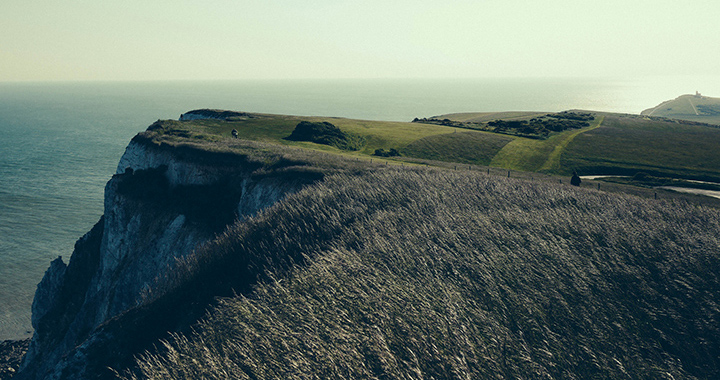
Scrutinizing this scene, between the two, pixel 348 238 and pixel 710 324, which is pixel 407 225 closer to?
pixel 348 238

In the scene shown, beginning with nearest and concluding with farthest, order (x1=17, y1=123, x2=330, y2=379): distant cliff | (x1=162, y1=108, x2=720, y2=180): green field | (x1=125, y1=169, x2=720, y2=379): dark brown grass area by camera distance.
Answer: (x1=125, y1=169, x2=720, y2=379): dark brown grass area < (x1=17, y1=123, x2=330, y2=379): distant cliff < (x1=162, y1=108, x2=720, y2=180): green field

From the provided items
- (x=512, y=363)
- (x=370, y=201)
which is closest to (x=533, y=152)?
(x=370, y=201)

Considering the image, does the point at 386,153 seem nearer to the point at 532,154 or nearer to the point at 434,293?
the point at 532,154

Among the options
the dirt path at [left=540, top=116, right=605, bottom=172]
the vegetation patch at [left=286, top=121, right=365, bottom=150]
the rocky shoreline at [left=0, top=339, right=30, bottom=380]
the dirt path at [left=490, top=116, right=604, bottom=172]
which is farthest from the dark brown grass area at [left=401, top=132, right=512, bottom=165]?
the rocky shoreline at [left=0, top=339, right=30, bottom=380]

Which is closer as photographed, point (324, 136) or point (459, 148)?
point (324, 136)

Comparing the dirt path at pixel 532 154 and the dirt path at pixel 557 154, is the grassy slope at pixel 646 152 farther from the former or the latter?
the dirt path at pixel 532 154

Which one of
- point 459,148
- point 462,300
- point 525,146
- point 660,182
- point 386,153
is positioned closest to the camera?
point 462,300

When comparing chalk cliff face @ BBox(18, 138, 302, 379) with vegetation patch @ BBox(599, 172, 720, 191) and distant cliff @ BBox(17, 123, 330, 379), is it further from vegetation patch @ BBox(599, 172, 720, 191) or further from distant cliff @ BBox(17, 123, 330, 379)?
vegetation patch @ BBox(599, 172, 720, 191)

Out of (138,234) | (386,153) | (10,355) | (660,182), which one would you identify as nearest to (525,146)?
(660,182)
